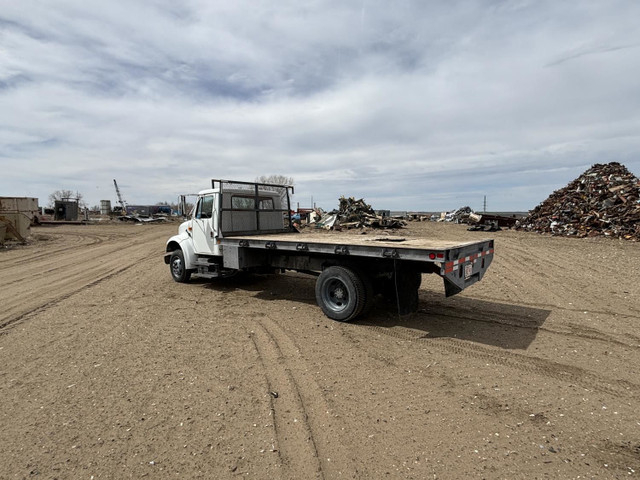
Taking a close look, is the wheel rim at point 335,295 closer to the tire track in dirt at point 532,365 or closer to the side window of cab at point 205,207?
the tire track in dirt at point 532,365

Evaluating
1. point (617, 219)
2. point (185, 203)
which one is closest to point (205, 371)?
point (185, 203)

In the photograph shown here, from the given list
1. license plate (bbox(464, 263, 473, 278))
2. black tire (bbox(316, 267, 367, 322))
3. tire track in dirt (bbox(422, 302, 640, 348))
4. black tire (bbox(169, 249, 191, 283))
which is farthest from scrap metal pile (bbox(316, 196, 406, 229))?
license plate (bbox(464, 263, 473, 278))

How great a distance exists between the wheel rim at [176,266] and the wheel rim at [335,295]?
487cm

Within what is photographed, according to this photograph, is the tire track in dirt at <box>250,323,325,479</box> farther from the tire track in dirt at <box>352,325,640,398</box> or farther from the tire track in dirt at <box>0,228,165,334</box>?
the tire track in dirt at <box>0,228,165,334</box>

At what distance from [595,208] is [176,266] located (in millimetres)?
20777

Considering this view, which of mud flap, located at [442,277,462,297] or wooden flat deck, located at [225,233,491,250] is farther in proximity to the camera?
wooden flat deck, located at [225,233,491,250]

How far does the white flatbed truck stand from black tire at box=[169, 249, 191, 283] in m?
0.03

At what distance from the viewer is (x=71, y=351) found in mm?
5117

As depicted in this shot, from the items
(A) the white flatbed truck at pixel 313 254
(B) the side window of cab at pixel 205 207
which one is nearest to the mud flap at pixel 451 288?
(A) the white flatbed truck at pixel 313 254

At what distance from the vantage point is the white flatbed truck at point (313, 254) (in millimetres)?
5605

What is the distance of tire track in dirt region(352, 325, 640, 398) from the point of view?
3.94 metres

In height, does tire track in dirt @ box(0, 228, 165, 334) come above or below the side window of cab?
below

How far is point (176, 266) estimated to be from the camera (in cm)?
973

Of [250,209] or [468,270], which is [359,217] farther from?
[468,270]
